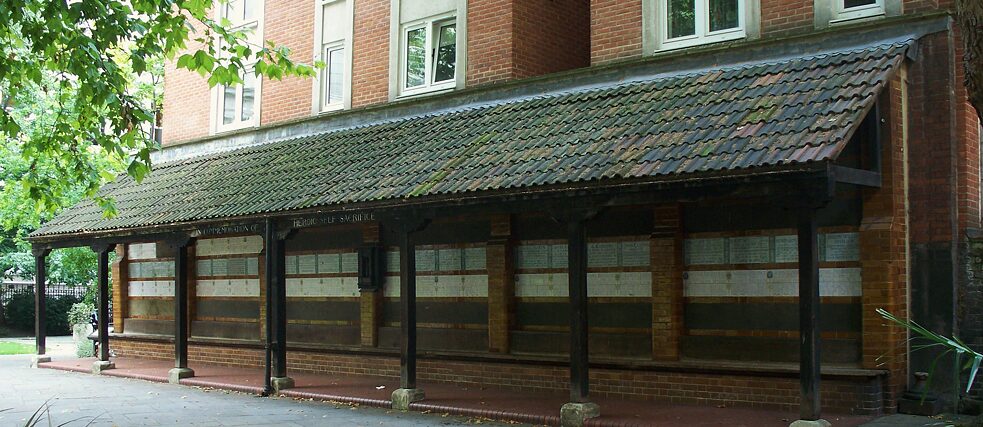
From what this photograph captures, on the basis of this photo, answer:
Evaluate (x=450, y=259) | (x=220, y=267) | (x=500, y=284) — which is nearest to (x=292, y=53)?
(x=220, y=267)

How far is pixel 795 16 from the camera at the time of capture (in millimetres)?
12195

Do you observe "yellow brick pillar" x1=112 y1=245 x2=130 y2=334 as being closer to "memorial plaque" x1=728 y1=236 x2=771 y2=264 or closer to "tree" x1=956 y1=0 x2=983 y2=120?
"memorial plaque" x1=728 y1=236 x2=771 y2=264

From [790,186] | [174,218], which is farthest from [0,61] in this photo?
[790,186]

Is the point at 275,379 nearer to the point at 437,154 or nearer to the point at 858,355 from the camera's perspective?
the point at 437,154

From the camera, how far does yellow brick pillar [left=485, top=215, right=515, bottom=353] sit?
14.2 meters

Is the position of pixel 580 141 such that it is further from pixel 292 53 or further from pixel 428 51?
pixel 292 53

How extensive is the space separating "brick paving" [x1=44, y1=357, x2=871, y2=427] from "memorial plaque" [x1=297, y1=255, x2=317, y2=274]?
6.03ft

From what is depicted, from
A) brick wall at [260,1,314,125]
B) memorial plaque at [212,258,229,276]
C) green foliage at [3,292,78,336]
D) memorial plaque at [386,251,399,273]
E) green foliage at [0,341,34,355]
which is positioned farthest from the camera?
green foliage at [3,292,78,336]

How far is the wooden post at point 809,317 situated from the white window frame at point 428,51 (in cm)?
Answer: 769

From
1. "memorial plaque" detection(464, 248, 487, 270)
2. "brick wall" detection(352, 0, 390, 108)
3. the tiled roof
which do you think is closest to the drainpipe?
the tiled roof

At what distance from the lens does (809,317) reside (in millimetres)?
9531

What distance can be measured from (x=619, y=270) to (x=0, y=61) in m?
7.89

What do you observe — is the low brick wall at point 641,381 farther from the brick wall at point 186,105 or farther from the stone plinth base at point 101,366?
the brick wall at point 186,105

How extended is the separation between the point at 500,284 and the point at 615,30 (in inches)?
154
